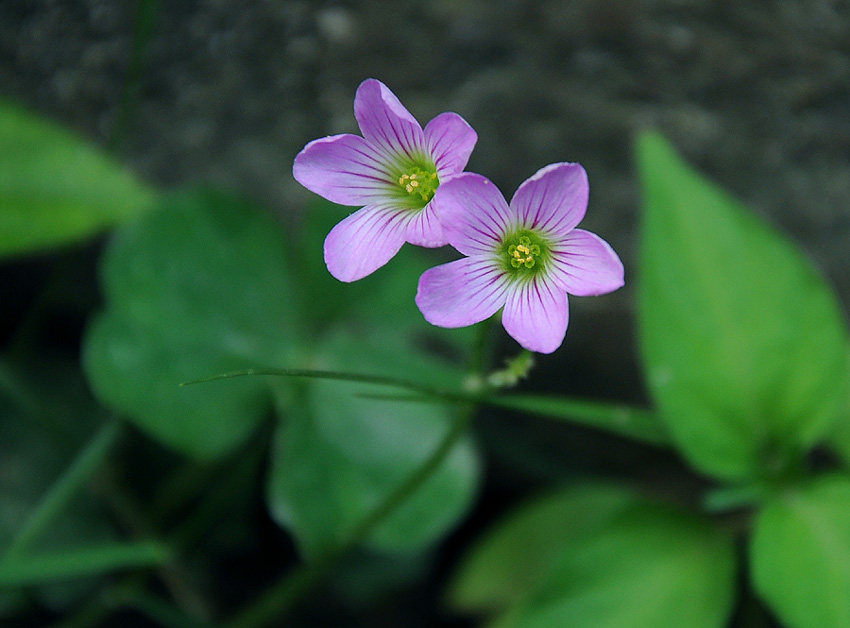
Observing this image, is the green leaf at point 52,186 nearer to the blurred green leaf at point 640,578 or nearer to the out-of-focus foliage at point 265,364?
the out-of-focus foliage at point 265,364

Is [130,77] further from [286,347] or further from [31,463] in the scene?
[31,463]

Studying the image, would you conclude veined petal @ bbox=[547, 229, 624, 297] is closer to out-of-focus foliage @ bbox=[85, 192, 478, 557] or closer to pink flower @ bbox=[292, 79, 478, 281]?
pink flower @ bbox=[292, 79, 478, 281]

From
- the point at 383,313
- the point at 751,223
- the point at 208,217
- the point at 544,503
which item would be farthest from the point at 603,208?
the point at 208,217

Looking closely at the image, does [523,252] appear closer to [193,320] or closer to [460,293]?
[460,293]

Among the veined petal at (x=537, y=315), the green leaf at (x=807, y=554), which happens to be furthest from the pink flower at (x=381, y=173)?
the green leaf at (x=807, y=554)

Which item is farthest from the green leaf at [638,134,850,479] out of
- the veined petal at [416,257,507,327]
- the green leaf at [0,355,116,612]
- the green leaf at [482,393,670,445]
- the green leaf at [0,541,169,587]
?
the green leaf at [0,355,116,612]

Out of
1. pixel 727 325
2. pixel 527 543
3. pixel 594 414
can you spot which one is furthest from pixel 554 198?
pixel 527 543
